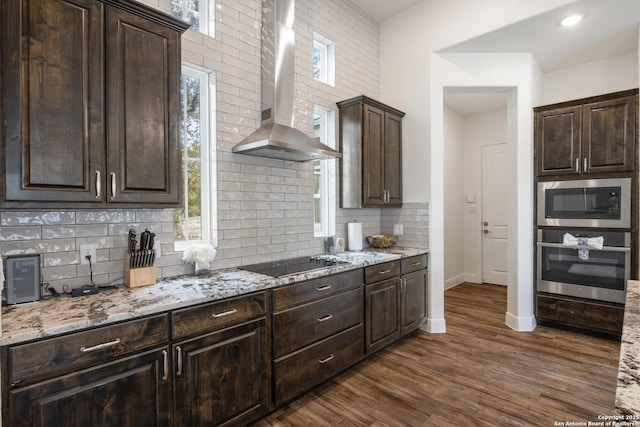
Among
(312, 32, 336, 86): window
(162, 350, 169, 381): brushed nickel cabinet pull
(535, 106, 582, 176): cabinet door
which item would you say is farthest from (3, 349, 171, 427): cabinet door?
(535, 106, 582, 176): cabinet door

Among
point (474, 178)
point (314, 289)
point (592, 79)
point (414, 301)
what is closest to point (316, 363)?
point (314, 289)

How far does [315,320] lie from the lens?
2.45 m

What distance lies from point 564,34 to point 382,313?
3.32 m

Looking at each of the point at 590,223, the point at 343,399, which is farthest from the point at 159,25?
the point at 590,223

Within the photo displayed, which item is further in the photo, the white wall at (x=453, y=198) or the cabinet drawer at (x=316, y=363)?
the white wall at (x=453, y=198)

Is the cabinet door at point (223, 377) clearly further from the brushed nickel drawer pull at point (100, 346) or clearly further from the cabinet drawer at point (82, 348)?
the brushed nickel drawer pull at point (100, 346)

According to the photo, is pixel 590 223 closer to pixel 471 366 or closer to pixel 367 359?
pixel 471 366

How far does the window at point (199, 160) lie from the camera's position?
255 cm

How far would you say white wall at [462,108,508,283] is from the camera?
5.85 meters

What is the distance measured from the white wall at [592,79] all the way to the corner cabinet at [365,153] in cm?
225

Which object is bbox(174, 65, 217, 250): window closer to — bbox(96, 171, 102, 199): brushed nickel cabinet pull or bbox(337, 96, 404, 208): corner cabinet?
bbox(96, 171, 102, 199): brushed nickel cabinet pull

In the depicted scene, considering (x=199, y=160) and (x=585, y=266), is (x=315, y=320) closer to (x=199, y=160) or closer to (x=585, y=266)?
(x=199, y=160)

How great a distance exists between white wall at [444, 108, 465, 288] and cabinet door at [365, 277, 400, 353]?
2.70 metres

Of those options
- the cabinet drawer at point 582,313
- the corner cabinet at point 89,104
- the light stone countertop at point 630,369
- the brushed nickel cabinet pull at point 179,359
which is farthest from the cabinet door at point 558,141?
the brushed nickel cabinet pull at point 179,359
